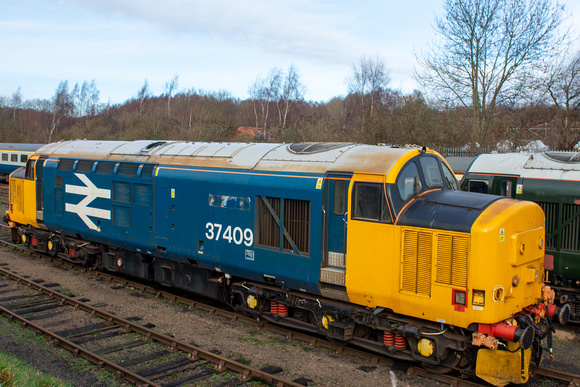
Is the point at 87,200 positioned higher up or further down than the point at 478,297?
higher up

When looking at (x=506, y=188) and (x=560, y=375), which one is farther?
(x=506, y=188)

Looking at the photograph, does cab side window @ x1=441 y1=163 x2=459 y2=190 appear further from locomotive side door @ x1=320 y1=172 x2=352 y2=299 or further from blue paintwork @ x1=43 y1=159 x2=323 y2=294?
blue paintwork @ x1=43 y1=159 x2=323 y2=294

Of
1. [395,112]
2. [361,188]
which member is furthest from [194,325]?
[395,112]

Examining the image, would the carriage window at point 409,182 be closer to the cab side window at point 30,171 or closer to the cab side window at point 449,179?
the cab side window at point 449,179

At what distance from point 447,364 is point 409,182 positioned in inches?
110

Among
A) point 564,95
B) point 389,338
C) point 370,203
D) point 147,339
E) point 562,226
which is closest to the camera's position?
point 370,203

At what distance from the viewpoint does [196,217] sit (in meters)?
10.0

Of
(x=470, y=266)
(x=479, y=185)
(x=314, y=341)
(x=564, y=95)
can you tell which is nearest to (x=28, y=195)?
(x=314, y=341)

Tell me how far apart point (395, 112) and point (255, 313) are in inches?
725

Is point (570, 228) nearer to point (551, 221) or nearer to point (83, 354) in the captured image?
point (551, 221)

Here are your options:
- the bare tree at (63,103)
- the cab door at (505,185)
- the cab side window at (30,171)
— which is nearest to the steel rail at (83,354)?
the cab side window at (30,171)

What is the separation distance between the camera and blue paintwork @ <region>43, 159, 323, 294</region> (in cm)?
821

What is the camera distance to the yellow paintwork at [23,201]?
14617 millimetres

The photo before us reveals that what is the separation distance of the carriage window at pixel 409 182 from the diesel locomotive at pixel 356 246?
0.9 inches
